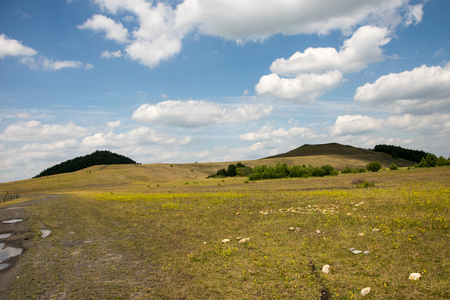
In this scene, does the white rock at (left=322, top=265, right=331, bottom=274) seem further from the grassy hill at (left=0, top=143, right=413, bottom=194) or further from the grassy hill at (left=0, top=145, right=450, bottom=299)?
the grassy hill at (left=0, top=143, right=413, bottom=194)

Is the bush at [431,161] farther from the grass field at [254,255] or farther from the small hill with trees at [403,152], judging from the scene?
the small hill with trees at [403,152]

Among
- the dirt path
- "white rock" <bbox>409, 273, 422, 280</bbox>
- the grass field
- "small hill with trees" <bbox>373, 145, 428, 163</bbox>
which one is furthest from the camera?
"small hill with trees" <bbox>373, 145, 428, 163</bbox>

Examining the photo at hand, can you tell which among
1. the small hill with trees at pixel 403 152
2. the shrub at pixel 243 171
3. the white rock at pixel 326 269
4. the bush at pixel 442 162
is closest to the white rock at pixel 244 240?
the white rock at pixel 326 269

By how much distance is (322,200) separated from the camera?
2042cm

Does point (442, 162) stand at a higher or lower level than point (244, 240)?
higher

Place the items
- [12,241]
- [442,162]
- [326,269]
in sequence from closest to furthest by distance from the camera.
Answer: [326,269], [12,241], [442,162]

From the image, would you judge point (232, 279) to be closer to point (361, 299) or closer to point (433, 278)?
point (361, 299)

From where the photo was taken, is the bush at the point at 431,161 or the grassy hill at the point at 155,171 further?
the grassy hill at the point at 155,171

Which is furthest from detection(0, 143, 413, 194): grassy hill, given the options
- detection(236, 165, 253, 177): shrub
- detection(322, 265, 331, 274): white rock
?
detection(322, 265, 331, 274): white rock

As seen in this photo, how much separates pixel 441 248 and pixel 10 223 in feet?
76.2

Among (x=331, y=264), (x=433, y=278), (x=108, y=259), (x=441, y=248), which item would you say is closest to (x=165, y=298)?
(x=108, y=259)

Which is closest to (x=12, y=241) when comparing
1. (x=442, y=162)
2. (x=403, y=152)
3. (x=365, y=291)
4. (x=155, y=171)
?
(x=365, y=291)

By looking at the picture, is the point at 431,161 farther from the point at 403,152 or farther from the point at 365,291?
the point at 403,152

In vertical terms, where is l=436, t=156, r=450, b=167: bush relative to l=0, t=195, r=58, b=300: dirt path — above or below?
above
